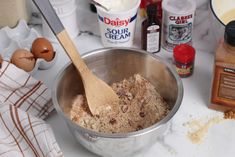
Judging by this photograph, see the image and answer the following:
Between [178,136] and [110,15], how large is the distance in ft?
1.04

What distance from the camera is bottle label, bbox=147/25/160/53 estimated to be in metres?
1.07

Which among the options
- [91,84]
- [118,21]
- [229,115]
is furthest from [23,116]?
[229,115]

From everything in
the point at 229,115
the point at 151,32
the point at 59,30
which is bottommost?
the point at 229,115

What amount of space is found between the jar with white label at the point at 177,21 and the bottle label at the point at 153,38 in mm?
27

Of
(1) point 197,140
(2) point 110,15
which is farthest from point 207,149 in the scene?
(2) point 110,15

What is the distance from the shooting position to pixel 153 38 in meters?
1.09

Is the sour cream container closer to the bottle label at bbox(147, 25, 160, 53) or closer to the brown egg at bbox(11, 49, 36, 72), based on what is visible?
the bottle label at bbox(147, 25, 160, 53)

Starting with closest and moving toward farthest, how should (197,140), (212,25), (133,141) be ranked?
(133,141), (197,140), (212,25)

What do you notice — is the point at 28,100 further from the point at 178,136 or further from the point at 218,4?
the point at 218,4

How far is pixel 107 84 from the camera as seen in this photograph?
40.8 inches

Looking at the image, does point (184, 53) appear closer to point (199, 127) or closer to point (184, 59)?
point (184, 59)

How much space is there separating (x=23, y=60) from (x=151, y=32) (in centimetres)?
30

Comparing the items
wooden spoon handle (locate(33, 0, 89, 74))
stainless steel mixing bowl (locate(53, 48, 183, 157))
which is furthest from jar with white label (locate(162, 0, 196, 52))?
wooden spoon handle (locate(33, 0, 89, 74))

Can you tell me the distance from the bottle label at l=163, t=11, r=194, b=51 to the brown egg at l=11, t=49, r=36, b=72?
0.32 meters
